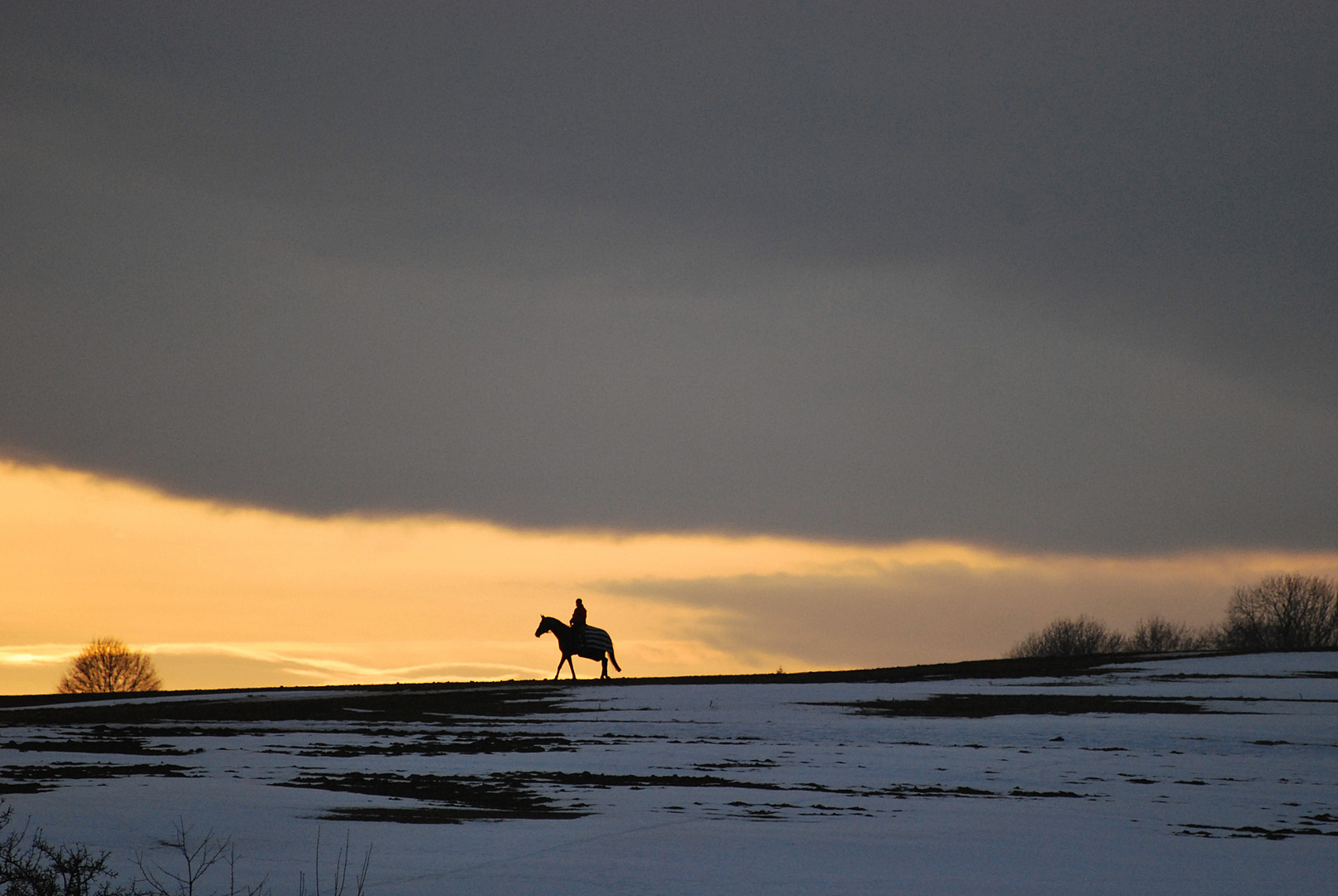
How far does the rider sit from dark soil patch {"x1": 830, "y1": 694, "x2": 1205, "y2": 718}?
1064 cm

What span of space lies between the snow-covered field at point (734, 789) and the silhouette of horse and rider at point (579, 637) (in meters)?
6.99

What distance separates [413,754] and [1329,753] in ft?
53.4

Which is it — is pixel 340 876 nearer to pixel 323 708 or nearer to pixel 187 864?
pixel 187 864

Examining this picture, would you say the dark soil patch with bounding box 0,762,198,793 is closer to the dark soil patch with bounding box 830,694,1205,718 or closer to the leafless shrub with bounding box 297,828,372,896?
the leafless shrub with bounding box 297,828,372,896

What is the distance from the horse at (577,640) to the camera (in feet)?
132

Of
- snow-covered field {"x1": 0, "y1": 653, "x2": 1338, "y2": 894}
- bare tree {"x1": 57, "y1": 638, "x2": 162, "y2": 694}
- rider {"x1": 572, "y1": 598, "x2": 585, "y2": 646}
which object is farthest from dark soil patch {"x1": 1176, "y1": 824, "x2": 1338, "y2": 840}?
bare tree {"x1": 57, "y1": 638, "x2": 162, "y2": 694}

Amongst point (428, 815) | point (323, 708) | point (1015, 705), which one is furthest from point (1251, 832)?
point (323, 708)

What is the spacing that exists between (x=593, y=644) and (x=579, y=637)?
608 millimetres

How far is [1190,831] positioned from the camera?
14.2m

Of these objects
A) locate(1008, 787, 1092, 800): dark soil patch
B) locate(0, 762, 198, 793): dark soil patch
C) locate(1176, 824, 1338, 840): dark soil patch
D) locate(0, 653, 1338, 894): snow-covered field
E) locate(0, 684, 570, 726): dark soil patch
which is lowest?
locate(1176, 824, 1338, 840): dark soil patch

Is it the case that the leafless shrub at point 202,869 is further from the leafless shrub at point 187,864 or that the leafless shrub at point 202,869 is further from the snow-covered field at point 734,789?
the snow-covered field at point 734,789

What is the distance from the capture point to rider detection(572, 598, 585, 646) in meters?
39.7

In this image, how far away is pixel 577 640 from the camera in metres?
40.1

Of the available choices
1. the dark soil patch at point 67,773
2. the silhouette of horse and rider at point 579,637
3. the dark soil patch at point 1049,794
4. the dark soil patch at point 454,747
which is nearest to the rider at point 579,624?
the silhouette of horse and rider at point 579,637
